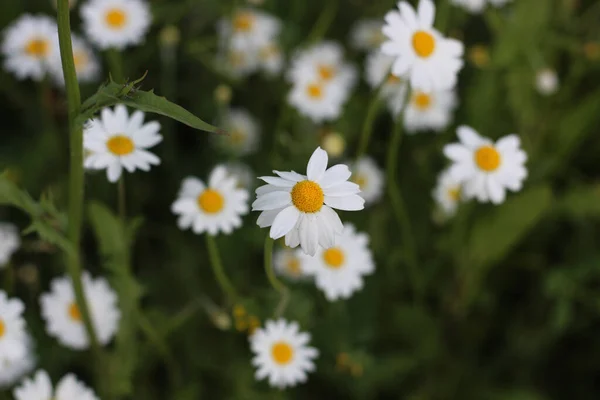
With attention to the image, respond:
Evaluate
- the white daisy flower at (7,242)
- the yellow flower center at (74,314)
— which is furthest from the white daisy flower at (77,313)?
the white daisy flower at (7,242)

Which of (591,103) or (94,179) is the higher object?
(591,103)

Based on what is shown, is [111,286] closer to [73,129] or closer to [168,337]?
[168,337]

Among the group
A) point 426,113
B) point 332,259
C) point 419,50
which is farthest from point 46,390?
point 426,113

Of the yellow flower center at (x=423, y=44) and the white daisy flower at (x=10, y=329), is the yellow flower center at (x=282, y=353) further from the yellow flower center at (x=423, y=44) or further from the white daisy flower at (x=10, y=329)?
the yellow flower center at (x=423, y=44)

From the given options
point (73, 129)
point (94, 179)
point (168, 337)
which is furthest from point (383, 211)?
point (73, 129)

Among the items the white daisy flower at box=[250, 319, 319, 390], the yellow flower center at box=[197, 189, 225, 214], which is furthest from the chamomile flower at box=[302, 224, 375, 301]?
the yellow flower center at box=[197, 189, 225, 214]
